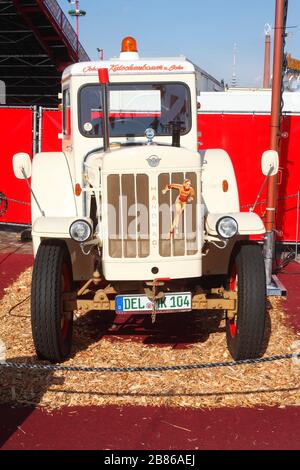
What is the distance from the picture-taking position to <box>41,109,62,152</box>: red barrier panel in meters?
10.2

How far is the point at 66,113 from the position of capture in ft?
19.9

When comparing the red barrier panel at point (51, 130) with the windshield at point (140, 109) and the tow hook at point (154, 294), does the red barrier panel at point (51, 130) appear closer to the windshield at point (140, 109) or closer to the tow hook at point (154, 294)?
the windshield at point (140, 109)

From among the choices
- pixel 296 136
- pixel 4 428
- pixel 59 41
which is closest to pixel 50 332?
pixel 4 428

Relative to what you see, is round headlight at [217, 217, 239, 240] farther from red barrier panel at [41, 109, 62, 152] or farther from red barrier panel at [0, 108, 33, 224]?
red barrier panel at [0, 108, 33, 224]

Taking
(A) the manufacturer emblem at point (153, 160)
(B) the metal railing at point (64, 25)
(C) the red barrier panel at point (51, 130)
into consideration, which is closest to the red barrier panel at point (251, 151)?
(C) the red barrier panel at point (51, 130)

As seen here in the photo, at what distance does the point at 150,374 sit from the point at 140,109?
2608 millimetres

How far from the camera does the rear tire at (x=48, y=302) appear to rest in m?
4.67

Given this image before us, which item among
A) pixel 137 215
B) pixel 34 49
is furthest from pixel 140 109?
pixel 34 49

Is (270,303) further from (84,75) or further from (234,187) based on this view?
(84,75)

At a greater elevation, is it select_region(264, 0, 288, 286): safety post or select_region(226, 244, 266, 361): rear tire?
select_region(264, 0, 288, 286): safety post

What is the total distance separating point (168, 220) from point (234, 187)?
1.36 meters

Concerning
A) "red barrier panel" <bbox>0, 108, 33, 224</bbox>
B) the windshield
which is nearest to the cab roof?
the windshield

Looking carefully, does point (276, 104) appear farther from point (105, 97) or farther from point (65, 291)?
point (65, 291)

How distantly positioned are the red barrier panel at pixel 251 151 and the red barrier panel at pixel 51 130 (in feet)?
8.52
